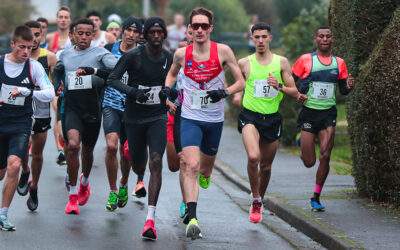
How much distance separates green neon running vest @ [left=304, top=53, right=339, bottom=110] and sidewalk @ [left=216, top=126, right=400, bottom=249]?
3.93 feet

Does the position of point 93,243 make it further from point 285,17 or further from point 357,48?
point 285,17

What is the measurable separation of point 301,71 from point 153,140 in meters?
2.28

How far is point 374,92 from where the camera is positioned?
10.5 metres

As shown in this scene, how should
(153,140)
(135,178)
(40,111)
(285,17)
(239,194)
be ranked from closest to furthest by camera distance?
(153,140) < (40,111) < (239,194) < (135,178) < (285,17)

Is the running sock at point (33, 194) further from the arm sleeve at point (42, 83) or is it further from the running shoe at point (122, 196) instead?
the arm sleeve at point (42, 83)

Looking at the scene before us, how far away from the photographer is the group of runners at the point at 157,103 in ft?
30.5

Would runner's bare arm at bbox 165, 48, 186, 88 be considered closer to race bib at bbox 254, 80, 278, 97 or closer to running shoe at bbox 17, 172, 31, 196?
race bib at bbox 254, 80, 278, 97

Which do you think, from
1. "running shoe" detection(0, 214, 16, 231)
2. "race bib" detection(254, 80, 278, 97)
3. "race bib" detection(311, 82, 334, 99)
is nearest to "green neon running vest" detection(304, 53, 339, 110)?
"race bib" detection(311, 82, 334, 99)

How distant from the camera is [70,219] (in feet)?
32.6

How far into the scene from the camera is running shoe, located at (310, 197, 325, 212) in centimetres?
1056

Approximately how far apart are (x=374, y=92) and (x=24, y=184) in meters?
4.19

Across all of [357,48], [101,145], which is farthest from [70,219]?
[101,145]

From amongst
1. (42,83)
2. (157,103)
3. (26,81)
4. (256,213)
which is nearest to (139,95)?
(157,103)

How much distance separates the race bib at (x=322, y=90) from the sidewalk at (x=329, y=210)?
4.18 ft
